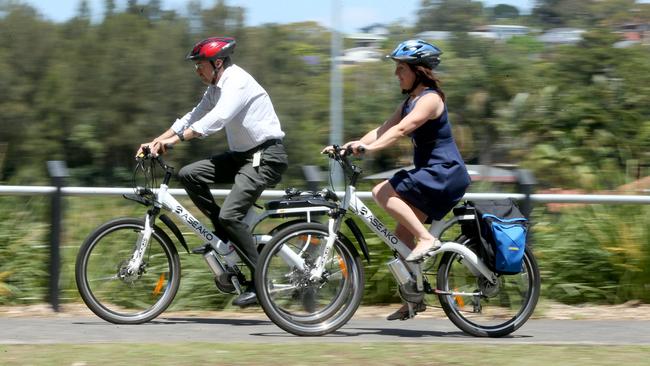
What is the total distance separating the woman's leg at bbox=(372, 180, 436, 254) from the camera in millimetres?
7324

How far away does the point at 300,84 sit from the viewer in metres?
20.0

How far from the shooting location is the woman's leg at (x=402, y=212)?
7324 millimetres

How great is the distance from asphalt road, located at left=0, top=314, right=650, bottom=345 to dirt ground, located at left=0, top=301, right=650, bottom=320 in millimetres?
184

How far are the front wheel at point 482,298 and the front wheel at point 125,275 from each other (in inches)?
72.7

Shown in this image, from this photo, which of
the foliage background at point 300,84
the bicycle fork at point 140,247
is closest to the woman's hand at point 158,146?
the bicycle fork at point 140,247

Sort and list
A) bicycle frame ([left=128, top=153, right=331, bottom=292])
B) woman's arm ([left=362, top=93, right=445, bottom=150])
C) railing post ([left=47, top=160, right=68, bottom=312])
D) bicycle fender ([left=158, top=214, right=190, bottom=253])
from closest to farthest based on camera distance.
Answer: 1. woman's arm ([left=362, top=93, right=445, bottom=150])
2. bicycle frame ([left=128, top=153, right=331, bottom=292])
3. bicycle fender ([left=158, top=214, right=190, bottom=253])
4. railing post ([left=47, top=160, right=68, bottom=312])

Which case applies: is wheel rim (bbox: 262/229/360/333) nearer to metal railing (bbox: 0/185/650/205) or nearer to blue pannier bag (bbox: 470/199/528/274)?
blue pannier bag (bbox: 470/199/528/274)

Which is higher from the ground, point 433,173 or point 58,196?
point 433,173

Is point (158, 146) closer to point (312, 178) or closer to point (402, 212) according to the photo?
point (312, 178)

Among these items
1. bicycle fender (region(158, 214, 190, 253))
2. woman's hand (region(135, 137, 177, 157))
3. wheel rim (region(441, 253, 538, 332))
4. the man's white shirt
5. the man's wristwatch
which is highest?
the man's white shirt

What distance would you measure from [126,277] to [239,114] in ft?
4.44

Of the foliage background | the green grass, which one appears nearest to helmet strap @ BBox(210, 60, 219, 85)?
the green grass

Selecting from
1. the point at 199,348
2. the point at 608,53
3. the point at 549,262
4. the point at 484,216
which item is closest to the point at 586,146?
the point at 608,53

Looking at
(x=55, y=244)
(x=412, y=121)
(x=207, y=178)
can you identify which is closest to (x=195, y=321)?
(x=207, y=178)
